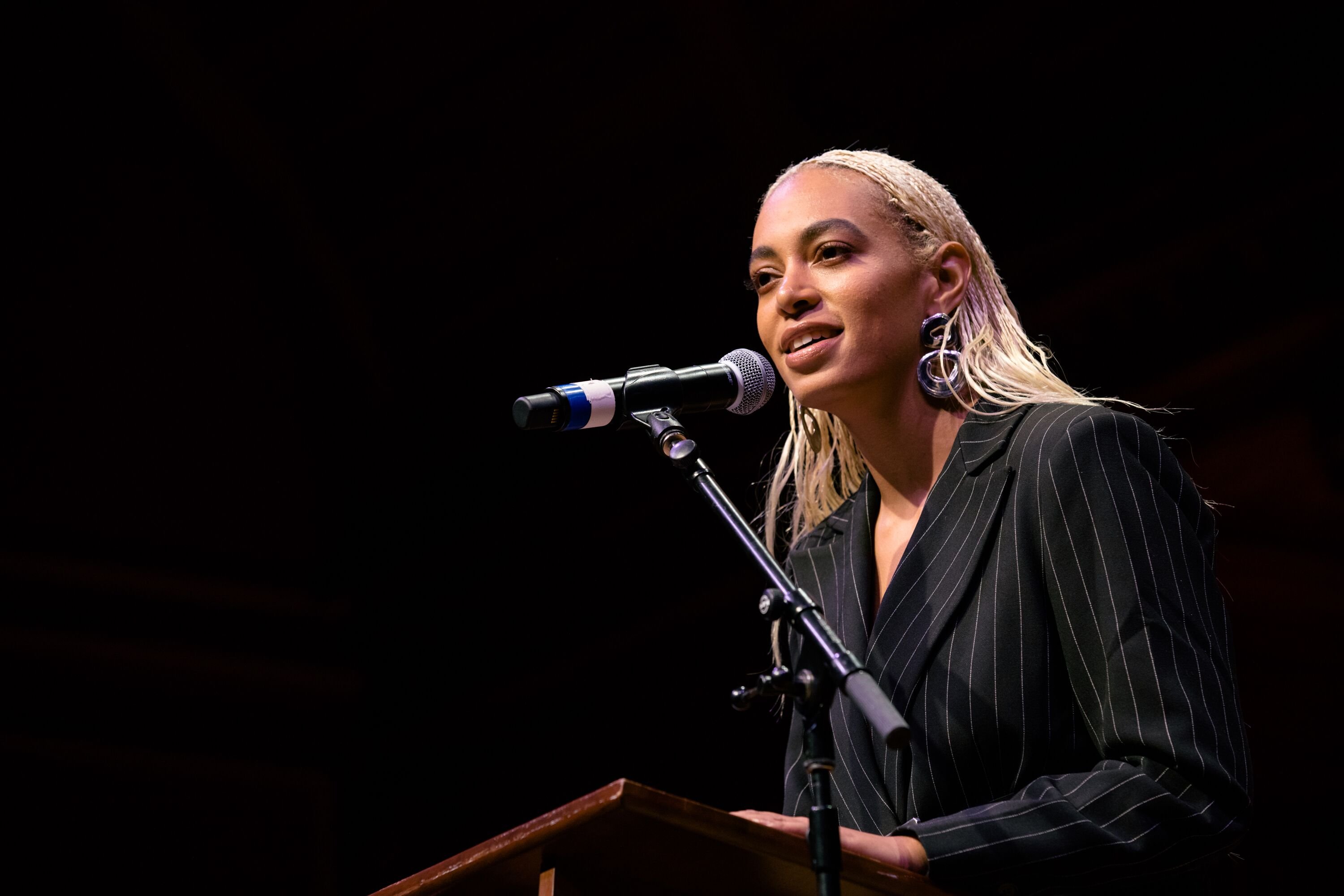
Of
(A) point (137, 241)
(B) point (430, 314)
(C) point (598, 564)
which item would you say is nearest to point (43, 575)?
(A) point (137, 241)

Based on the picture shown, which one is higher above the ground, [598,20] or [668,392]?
[598,20]

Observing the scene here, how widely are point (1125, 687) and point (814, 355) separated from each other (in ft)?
2.50

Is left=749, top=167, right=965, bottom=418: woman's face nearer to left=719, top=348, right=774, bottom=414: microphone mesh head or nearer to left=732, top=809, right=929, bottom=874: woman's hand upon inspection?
left=719, top=348, right=774, bottom=414: microphone mesh head

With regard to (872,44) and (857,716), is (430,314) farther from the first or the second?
(857,716)

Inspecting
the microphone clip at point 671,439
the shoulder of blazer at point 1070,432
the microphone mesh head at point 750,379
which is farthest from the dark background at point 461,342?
the microphone clip at point 671,439

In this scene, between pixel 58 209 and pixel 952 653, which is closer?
pixel 952 653

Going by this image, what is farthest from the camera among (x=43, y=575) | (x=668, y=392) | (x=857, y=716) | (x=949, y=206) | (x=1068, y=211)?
(x=43, y=575)

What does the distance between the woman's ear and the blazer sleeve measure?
0.49 m

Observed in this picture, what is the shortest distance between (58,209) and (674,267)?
8.23 feet

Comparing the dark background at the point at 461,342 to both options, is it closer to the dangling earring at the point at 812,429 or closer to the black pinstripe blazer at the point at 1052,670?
the dangling earring at the point at 812,429

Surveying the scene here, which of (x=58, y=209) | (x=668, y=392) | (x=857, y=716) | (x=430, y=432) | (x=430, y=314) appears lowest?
(x=857, y=716)

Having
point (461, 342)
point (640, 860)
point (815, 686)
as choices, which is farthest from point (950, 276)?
point (461, 342)

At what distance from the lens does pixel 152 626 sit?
5039 mm

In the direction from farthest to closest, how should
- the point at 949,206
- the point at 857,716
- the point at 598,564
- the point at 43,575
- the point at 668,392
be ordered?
the point at 598,564 < the point at 43,575 < the point at 949,206 < the point at 857,716 < the point at 668,392
